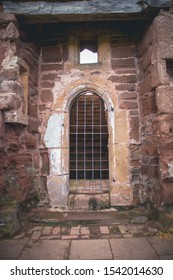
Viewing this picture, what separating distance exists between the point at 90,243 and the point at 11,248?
3.09ft

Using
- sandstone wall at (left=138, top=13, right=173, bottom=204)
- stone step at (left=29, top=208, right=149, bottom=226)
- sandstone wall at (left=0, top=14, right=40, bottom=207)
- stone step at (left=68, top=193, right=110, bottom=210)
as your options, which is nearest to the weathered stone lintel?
sandstone wall at (left=0, top=14, right=40, bottom=207)

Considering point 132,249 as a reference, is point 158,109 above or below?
above

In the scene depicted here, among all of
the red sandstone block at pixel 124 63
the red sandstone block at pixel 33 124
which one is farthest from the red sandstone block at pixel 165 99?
the red sandstone block at pixel 33 124

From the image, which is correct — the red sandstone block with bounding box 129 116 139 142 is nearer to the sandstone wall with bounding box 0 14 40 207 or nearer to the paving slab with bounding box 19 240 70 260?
the sandstone wall with bounding box 0 14 40 207

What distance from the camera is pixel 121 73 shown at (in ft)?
12.2

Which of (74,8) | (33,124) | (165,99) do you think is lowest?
(33,124)

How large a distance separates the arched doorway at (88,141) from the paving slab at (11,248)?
59.3 inches

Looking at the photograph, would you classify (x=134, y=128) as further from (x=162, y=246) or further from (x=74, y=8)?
(x=74, y=8)

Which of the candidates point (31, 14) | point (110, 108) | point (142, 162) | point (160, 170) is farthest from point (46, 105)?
point (160, 170)

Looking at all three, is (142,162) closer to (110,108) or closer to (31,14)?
(110,108)

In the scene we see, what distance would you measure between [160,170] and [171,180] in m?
0.21

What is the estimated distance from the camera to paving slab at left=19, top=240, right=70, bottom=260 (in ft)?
6.95

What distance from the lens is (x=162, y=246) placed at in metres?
2.30

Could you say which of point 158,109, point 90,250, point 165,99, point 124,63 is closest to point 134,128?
point 158,109
